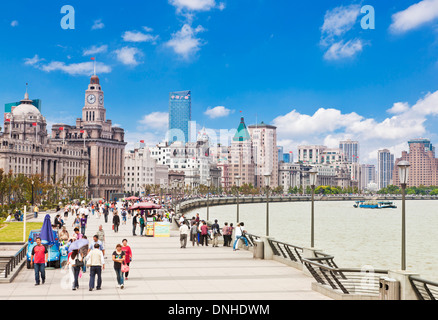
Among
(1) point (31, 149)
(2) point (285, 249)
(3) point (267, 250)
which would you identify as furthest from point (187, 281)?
(1) point (31, 149)

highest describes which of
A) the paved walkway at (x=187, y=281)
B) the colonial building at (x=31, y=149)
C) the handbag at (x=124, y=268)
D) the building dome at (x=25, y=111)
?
the building dome at (x=25, y=111)

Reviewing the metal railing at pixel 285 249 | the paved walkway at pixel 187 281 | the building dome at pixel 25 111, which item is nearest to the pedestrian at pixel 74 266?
the paved walkway at pixel 187 281

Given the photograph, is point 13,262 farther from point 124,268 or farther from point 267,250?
point 267,250

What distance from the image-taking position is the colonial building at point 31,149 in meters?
159

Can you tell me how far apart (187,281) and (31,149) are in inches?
6302

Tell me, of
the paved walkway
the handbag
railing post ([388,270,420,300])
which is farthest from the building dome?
railing post ([388,270,420,300])

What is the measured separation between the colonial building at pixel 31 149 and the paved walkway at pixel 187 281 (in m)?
141

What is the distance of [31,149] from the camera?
170 metres

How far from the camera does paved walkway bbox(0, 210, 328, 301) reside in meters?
18.0

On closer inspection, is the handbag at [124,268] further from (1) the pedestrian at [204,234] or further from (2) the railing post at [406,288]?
(1) the pedestrian at [204,234]

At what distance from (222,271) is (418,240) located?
55.1m

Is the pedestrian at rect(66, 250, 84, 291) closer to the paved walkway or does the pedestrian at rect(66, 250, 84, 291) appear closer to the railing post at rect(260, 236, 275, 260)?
the paved walkway

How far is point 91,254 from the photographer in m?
19.2

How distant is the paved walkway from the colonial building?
461 feet
